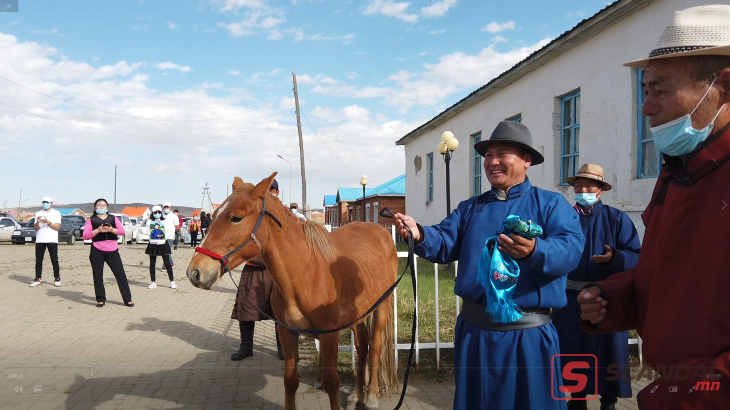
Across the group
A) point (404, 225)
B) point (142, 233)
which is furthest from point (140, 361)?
point (142, 233)

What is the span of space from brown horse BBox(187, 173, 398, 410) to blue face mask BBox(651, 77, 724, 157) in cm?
245

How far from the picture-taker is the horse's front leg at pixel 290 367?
3584mm

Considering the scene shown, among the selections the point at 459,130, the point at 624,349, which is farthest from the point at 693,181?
the point at 459,130

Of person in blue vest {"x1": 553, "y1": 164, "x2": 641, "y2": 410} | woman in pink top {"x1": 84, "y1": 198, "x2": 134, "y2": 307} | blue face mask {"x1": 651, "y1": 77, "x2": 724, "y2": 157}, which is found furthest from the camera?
woman in pink top {"x1": 84, "y1": 198, "x2": 134, "y2": 307}

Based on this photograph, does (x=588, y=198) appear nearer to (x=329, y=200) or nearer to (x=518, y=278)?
(x=518, y=278)

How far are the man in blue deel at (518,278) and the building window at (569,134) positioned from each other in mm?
8599

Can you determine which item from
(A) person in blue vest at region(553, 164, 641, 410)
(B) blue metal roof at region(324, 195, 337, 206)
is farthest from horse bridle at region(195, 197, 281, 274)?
(B) blue metal roof at region(324, 195, 337, 206)

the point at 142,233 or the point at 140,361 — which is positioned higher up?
the point at 142,233

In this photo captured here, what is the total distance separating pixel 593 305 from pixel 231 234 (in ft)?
7.46

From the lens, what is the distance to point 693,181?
1.29 metres

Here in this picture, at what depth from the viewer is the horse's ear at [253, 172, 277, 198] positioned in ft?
10.5

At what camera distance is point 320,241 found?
11.8 ft

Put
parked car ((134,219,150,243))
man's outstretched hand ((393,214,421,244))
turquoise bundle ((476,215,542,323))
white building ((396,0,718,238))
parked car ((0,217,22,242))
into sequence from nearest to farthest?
turquoise bundle ((476,215,542,323)) → man's outstretched hand ((393,214,421,244)) → white building ((396,0,718,238)) → parked car ((0,217,22,242)) → parked car ((134,219,150,243))

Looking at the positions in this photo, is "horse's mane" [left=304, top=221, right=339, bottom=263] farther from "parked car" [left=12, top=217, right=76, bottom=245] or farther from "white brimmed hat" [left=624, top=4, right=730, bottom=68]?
"parked car" [left=12, top=217, right=76, bottom=245]
